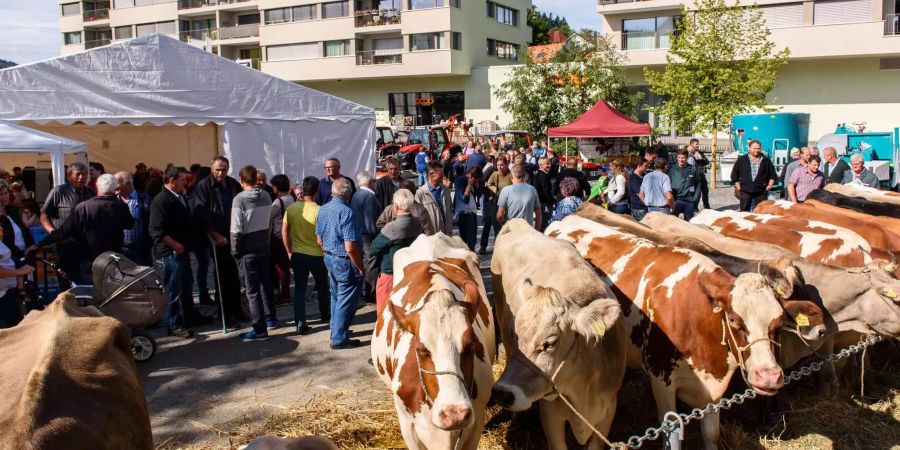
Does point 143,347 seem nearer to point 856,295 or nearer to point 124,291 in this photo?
point 124,291

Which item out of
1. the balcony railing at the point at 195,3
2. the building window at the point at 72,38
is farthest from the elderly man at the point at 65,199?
the building window at the point at 72,38

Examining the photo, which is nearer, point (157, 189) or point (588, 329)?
point (588, 329)

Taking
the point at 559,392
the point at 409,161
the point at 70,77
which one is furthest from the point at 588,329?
the point at 409,161

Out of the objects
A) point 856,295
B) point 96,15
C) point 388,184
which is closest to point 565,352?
point 856,295

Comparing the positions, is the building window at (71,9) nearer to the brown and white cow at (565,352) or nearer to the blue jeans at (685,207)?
the blue jeans at (685,207)

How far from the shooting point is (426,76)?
1660 inches

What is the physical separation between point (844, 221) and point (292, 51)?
41.2 meters

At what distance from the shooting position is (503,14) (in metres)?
45.9

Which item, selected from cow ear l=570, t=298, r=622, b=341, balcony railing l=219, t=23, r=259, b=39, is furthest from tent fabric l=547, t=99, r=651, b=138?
balcony railing l=219, t=23, r=259, b=39

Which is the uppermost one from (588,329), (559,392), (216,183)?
(216,183)

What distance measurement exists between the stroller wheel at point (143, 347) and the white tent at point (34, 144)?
443cm

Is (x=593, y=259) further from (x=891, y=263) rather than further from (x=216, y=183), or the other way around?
(x=216, y=183)

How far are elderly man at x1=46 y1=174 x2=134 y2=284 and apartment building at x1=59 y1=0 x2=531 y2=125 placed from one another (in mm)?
33070

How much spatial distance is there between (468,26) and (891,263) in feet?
123
